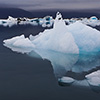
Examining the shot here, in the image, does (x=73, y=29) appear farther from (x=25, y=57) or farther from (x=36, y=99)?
(x=36, y=99)

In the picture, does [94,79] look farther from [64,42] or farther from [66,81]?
[64,42]

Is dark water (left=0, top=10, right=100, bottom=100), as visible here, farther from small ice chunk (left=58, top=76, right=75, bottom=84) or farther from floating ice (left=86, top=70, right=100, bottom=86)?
floating ice (left=86, top=70, right=100, bottom=86)

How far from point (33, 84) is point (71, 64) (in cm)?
232

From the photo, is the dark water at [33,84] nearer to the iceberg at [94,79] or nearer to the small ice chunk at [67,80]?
the small ice chunk at [67,80]

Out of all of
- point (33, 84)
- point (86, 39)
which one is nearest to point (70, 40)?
point (86, 39)

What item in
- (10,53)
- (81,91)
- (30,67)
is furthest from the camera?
(10,53)

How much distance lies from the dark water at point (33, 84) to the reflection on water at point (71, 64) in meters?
0.23

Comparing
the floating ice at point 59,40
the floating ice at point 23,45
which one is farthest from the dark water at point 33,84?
the floating ice at point 23,45

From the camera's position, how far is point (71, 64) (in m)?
7.18

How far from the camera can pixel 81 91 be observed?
4.72m

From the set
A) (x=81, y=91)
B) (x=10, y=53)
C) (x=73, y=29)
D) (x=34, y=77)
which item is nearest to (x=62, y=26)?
Result: (x=73, y=29)

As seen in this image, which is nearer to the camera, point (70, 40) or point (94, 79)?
point (94, 79)

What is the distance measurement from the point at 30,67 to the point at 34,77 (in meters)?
1.03

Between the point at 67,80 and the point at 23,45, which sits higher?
the point at 67,80
